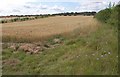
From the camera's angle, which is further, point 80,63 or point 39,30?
point 39,30

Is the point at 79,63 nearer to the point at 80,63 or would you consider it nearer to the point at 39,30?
the point at 80,63

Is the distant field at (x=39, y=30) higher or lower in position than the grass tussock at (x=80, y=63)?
lower

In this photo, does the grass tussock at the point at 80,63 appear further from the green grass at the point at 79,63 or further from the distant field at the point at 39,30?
the distant field at the point at 39,30

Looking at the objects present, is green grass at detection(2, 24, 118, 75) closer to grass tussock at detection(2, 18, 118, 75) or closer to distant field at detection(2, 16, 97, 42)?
grass tussock at detection(2, 18, 118, 75)

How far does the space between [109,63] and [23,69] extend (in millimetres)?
3245

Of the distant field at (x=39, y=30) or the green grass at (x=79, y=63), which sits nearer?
the green grass at (x=79, y=63)

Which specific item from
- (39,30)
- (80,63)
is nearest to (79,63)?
(80,63)

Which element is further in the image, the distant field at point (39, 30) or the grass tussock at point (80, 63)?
the distant field at point (39, 30)

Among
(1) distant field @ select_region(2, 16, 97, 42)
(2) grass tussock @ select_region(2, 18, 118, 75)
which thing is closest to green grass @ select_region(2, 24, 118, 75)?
(2) grass tussock @ select_region(2, 18, 118, 75)

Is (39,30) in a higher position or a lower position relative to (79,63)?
lower

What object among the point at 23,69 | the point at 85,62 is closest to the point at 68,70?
the point at 85,62

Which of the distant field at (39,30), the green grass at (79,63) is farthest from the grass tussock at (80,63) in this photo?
the distant field at (39,30)

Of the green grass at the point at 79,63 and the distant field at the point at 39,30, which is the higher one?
the green grass at the point at 79,63

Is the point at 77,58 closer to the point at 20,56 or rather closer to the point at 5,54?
the point at 20,56
